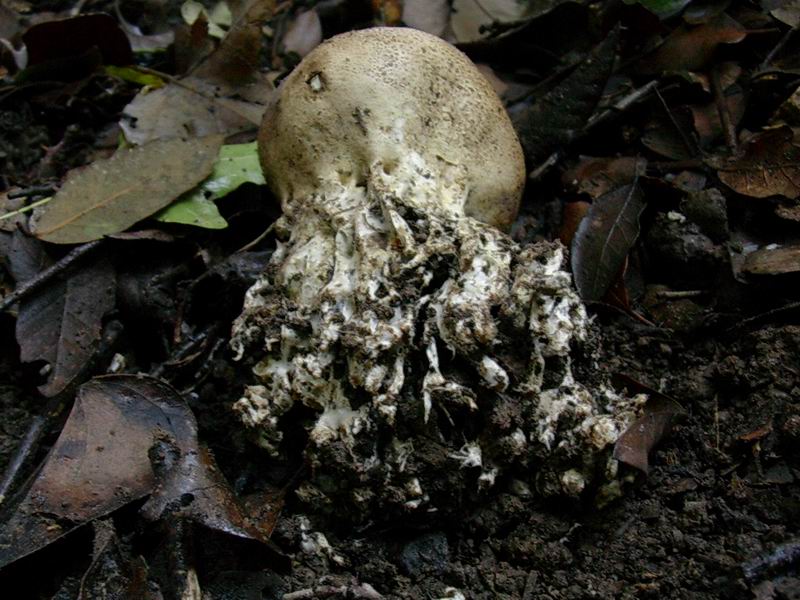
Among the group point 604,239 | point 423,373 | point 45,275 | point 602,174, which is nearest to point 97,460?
point 45,275

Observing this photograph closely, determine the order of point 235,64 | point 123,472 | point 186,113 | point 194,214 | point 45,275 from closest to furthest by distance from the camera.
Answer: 1. point 123,472
2. point 45,275
3. point 194,214
4. point 186,113
5. point 235,64

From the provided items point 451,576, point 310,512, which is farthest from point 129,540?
point 451,576

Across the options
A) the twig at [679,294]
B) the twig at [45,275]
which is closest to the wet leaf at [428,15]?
the twig at [679,294]

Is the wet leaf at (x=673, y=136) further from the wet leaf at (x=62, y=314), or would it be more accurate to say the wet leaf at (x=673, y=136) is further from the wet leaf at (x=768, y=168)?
the wet leaf at (x=62, y=314)

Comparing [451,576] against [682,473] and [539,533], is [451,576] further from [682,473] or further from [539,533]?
[682,473]

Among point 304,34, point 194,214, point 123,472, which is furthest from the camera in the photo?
point 304,34

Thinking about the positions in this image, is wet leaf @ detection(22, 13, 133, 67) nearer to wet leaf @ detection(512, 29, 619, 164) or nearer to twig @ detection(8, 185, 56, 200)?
twig @ detection(8, 185, 56, 200)

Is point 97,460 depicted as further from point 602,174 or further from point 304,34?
point 304,34
